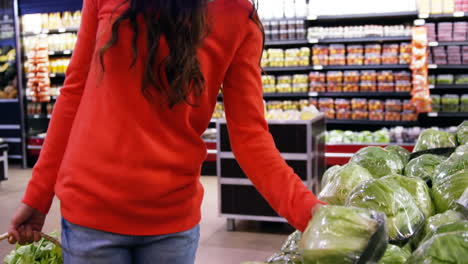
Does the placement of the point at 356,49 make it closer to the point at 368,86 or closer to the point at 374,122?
the point at 368,86

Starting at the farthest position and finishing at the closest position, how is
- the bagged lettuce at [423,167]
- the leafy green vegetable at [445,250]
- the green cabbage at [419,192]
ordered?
the bagged lettuce at [423,167]
the green cabbage at [419,192]
the leafy green vegetable at [445,250]

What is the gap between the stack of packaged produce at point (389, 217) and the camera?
92 centimetres

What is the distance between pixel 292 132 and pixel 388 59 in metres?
2.94

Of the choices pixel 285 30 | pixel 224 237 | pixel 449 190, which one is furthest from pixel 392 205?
pixel 285 30

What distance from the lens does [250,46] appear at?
1362mm

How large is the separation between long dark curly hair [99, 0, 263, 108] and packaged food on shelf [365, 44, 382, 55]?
617 cm

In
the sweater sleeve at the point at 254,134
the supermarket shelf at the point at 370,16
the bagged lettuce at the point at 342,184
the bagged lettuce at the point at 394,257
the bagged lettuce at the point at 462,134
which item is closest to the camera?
the bagged lettuce at the point at 394,257

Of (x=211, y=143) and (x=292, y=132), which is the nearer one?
(x=292, y=132)

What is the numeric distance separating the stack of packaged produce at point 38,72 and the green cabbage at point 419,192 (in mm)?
7509

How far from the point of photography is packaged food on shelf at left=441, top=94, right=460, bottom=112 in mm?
6910

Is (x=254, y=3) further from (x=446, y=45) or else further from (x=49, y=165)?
(x=446, y=45)

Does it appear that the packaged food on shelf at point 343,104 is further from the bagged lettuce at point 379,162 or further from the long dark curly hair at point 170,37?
the long dark curly hair at point 170,37

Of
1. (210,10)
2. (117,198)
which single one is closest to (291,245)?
(117,198)

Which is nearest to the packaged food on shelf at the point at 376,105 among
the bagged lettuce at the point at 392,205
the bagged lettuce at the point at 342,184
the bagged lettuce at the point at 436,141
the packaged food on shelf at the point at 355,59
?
the packaged food on shelf at the point at 355,59
